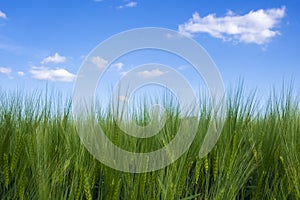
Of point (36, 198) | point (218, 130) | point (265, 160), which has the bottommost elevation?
point (36, 198)

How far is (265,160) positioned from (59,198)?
0.81m

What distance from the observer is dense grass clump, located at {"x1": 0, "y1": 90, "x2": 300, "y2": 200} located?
3.66 ft

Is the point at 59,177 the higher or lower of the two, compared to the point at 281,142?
lower

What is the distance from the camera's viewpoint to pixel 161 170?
1.13 m

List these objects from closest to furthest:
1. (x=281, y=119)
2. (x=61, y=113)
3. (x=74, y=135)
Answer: (x=74, y=135), (x=281, y=119), (x=61, y=113)

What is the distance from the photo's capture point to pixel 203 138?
1.46 m

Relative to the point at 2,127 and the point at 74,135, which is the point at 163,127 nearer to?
the point at 74,135

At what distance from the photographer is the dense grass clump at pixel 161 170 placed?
1.12m

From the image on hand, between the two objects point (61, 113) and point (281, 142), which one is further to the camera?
point (61, 113)

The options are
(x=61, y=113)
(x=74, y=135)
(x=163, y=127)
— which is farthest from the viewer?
(x=61, y=113)

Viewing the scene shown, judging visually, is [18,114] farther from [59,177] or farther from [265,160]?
[265,160]

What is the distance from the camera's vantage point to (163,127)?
139 cm

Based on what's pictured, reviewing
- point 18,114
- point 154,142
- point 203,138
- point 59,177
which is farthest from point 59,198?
point 18,114

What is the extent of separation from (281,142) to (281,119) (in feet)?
0.75
